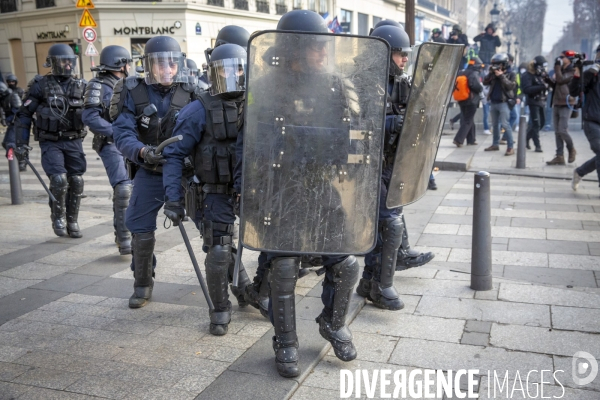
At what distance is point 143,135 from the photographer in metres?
4.66

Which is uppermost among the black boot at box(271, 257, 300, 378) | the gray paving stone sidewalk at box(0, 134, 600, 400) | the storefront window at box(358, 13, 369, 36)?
the storefront window at box(358, 13, 369, 36)

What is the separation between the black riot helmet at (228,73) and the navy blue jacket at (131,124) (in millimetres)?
874

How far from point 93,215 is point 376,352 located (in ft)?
17.2

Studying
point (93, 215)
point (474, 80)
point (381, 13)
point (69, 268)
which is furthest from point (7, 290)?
point (381, 13)

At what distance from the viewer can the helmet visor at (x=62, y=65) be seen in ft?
21.6

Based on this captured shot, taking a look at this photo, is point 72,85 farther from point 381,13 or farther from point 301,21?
point 381,13

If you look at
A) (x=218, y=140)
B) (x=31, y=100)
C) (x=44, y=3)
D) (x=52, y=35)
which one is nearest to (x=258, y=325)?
(x=218, y=140)

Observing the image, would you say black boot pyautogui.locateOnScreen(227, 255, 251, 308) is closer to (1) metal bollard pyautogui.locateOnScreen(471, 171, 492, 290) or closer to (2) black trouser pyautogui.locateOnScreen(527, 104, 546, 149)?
(1) metal bollard pyautogui.locateOnScreen(471, 171, 492, 290)

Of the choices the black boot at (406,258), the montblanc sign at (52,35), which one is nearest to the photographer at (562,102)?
the black boot at (406,258)

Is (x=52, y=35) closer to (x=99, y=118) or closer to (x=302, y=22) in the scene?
(x=99, y=118)

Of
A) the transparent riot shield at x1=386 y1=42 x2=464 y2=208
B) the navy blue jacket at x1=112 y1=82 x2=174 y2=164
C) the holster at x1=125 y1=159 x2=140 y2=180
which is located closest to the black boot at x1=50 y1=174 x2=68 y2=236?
the holster at x1=125 y1=159 x2=140 y2=180

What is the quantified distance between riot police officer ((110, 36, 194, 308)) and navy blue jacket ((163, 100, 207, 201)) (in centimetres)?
52

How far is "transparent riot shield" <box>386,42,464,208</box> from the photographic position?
154 inches

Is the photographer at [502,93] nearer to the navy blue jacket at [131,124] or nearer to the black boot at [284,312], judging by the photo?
the navy blue jacket at [131,124]
